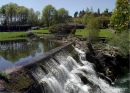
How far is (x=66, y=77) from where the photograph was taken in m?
18.8

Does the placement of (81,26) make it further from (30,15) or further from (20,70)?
(20,70)

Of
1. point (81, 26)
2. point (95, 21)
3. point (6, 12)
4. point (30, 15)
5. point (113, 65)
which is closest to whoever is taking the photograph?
point (113, 65)

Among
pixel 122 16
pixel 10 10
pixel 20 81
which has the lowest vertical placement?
pixel 20 81

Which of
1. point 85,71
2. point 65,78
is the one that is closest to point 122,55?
point 85,71

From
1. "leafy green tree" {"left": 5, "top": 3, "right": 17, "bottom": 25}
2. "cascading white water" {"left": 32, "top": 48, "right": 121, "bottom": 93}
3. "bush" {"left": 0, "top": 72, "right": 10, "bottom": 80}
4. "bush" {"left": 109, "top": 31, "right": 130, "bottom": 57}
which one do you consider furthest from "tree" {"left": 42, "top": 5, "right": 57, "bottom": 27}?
"bush" {"left": 0, "top": 72, "right": 10, "bottom": 80}

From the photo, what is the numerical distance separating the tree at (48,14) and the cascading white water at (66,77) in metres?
67.9

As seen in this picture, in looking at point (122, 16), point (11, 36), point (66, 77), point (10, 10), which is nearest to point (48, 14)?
point (10, 10)

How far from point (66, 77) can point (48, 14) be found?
74.0 m

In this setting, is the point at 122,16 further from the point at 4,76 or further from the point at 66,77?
the point at 4,76

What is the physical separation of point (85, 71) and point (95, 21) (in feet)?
71.0

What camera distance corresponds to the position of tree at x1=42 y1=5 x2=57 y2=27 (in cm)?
9025

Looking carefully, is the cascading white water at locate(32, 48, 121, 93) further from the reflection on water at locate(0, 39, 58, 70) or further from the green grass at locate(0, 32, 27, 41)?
the green grass at locate(0, 32, 27, 41)

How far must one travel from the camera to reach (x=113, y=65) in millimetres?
26281

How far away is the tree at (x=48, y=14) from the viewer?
90250mm
